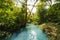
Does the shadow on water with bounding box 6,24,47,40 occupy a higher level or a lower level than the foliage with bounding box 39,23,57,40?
lower

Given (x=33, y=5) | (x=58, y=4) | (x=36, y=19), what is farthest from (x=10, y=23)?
(x=36, y=19)

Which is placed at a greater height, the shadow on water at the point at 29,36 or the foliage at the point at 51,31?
the foliage at the point at 51,31

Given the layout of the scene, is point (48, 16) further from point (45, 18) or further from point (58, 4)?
point (58, 4)

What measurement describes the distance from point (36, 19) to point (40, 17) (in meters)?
0.37

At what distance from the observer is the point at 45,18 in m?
11.6

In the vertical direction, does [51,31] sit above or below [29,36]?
above

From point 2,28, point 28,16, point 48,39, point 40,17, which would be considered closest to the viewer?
point 48,39

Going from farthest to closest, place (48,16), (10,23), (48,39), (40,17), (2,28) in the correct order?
(40,17) → (48,16) → (10,23) → (2,28) → (48,39)

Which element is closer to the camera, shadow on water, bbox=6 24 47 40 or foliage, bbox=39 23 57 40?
foliage, bbox=39 23 57 40

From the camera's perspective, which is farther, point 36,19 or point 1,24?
point 36,19

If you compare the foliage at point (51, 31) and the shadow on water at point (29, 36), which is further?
the shadow on water at point (29, 36)

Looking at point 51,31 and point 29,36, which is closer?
point 51,31

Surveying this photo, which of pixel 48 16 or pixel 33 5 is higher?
pixel 33 5

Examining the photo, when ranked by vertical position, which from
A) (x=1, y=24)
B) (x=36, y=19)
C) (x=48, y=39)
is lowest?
(x=36, y=19)
